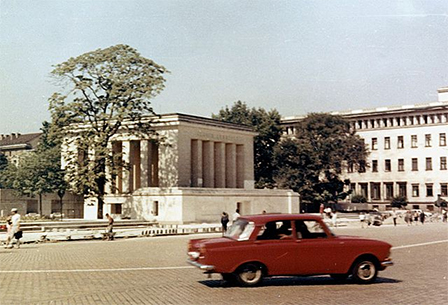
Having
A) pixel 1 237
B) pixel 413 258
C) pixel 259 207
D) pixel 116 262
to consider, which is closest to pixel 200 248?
pixel 116 262

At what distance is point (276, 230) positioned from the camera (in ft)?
46.4

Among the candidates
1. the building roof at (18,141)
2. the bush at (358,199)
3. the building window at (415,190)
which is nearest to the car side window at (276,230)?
the bush at (358,199)

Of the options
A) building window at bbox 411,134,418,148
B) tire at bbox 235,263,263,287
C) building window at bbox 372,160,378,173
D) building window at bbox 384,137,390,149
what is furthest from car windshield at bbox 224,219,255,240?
building window at bbox 372,160,378,173

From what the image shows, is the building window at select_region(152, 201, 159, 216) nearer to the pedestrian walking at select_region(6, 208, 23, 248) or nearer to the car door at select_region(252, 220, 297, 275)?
the pedestrian walking at select_region(6, 208, 23, 248)

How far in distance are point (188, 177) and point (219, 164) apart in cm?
766

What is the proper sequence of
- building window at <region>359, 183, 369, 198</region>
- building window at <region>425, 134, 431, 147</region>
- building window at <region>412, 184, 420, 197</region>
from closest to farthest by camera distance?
building window at <region>425, 134, 431, 147</region>, building window at <region>412, 184, 420, 197</region>, building window at <region>359, 183, 369, 198</region>

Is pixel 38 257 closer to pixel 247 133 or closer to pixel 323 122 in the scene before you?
pixel 247 133

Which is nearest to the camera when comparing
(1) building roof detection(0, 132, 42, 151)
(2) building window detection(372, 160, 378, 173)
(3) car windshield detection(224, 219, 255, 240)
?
(3) car windshield detection(224, 219, 255, 240)

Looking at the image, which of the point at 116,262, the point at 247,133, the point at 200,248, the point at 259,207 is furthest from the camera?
the point at 247,133

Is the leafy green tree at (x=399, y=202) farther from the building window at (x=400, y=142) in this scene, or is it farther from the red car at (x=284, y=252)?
the red car at (x=284, y=252)

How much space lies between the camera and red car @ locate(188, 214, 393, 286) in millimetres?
13672

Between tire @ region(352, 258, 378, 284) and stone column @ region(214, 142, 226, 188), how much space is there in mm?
58423

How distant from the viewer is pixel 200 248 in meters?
13.9

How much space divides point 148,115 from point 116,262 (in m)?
39.1
